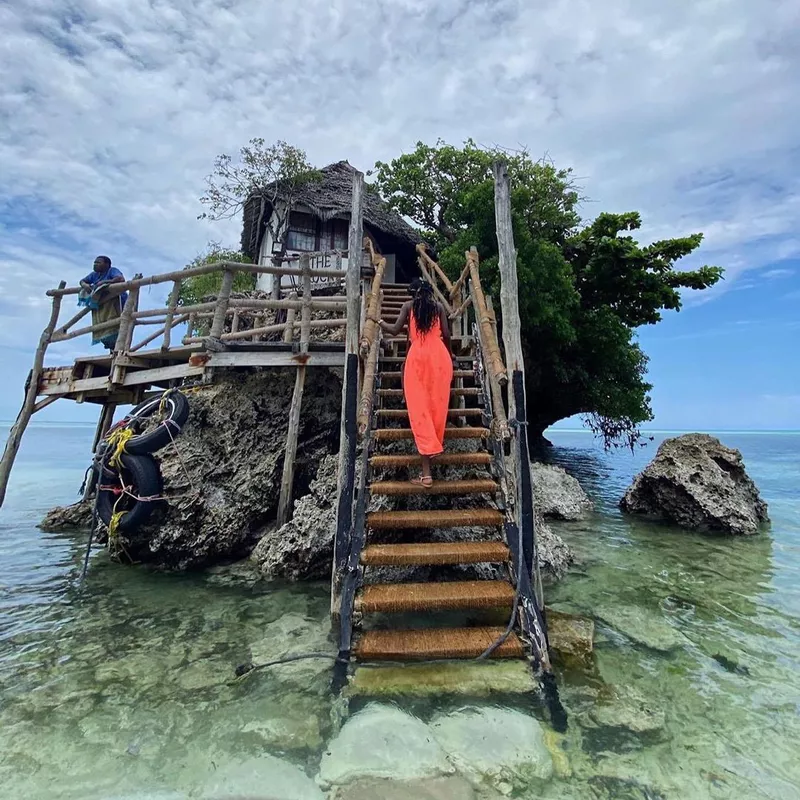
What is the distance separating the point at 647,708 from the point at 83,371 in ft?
30.6

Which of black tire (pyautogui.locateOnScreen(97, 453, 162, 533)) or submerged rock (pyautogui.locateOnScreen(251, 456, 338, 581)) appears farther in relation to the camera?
black tire (pyautogui.locateOnScreen(97, 453, 162, 533))

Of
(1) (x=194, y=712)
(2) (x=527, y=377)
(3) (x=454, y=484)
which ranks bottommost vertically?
(1) (x=194, y=712)

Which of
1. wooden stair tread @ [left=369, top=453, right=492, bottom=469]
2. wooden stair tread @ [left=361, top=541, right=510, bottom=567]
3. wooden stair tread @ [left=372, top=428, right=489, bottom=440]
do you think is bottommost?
wooden stair tread @ [left=361, top=541, right=510, bottom=567]

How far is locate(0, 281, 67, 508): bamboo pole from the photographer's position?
748 centimetres

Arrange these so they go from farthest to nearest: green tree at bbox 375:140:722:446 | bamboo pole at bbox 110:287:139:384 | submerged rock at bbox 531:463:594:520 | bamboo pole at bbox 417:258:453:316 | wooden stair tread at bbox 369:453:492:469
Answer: green tree at bbox 375:140:722:446
submerged rock at bbox 531:463:594:520
bamboo pole at bbox 417:258:453:316
bamboo pole at bbox 110:287:139:384
wooden stair tread at bbox 369:453:492:469

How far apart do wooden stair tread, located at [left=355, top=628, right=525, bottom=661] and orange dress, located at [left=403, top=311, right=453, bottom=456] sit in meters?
1.60

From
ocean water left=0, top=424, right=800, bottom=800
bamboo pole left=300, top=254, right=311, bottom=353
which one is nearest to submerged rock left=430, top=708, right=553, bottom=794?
ocean water left=0, top=424, right=800, bottom=800

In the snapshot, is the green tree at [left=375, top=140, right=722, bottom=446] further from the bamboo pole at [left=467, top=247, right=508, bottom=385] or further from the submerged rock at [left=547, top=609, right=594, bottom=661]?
the submerged rock at [left=547, top=609, right=594, bottom=661]

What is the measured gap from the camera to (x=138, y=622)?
15.1 ft

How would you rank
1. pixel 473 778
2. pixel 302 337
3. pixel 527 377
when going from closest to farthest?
pixel 473 778 < pixel 302 337 < pixel 527 377

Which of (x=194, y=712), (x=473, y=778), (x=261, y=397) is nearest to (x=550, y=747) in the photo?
(x=473, y=778)

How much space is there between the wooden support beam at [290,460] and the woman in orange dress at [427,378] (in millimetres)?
2347

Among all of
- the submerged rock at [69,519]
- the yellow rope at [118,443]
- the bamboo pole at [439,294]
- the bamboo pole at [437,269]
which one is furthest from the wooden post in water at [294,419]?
the submerged rock at [69,519]

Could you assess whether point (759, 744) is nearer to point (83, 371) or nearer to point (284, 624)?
point (284, 624)
